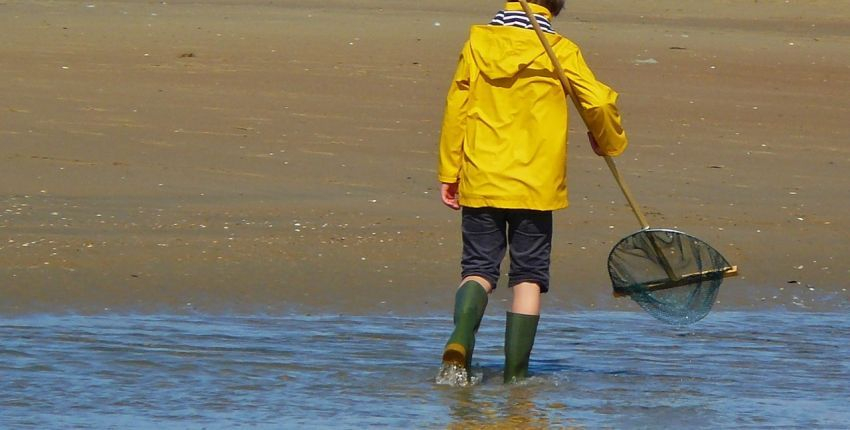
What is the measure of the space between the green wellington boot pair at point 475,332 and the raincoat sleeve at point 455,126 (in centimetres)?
40

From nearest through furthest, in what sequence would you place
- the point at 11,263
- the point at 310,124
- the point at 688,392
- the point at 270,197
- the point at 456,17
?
the point at 688,392
the point at 11,263
the point at 270,197
the point at 310,124
the point at 456,17

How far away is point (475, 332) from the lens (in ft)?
18.1

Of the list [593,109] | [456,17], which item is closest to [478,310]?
[593,109]

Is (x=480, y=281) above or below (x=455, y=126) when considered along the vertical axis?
below

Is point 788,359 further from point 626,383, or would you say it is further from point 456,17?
point 456,17

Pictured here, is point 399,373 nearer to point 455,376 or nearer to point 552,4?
point 455,376

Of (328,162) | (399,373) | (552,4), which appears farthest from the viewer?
(328,162)

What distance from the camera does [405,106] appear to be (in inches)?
469

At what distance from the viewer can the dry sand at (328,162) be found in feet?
24.3

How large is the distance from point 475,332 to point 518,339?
154 millimetres

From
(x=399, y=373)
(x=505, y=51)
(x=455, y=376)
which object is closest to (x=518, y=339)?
(x=455, y=376)

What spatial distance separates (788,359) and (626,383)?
2.71 ft

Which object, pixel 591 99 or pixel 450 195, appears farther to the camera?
pixel 450 195

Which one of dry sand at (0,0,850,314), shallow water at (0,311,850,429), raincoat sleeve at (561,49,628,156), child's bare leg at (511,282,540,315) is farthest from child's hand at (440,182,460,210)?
dry sand at (0,0,850,314)
